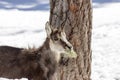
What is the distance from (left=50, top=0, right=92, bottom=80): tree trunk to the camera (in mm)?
8328

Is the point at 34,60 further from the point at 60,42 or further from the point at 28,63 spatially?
the point at 60,42

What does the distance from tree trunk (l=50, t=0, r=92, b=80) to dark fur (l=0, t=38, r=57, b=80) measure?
48 centimetres

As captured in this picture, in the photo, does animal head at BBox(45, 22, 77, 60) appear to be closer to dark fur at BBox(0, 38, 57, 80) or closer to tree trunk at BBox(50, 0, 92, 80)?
dark fur at BBox(0, 38, 57, 80)

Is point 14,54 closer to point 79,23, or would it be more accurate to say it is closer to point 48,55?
point 48,55

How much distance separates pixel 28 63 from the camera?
26.1ft

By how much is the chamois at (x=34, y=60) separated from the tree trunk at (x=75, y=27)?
47cm

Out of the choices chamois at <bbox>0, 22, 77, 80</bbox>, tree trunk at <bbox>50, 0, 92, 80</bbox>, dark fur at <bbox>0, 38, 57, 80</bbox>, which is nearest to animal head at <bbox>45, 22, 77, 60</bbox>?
Answer: chamois at <bbox>0, 22, 77, 80</bbox>

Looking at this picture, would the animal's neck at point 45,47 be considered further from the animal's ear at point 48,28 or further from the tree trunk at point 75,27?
the tree trunk at point 75,27

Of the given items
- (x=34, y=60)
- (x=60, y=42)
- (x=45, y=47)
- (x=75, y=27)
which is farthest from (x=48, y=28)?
(x=75, y=27)

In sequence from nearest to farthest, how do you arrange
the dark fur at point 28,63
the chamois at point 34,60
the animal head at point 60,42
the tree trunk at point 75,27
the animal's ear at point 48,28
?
the animal's ear at point 48,28 < the animal head at point 60,42 < the chamois at point 34,60 < the dark fur at point 28,63 < the tree trunk at point 75,27

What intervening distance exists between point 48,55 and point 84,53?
0.90m

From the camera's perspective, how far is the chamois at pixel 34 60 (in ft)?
25.1

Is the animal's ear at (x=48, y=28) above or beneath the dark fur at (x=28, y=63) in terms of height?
above

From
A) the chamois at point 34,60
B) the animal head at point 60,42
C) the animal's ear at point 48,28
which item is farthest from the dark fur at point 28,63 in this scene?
the animal's ear at point 48,28
